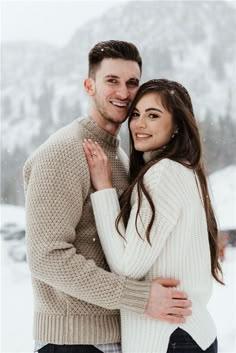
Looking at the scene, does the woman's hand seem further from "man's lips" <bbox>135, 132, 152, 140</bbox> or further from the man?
"man's lips" <bbox>135, 132, 152, 140</bbox>

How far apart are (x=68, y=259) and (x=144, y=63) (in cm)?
291

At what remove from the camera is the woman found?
1.26 meters

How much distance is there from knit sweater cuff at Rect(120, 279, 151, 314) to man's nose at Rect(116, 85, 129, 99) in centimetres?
54

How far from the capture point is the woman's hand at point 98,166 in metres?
1.34

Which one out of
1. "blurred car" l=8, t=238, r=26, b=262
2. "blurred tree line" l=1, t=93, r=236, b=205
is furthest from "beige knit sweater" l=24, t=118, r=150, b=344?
"blurred tree line" l=1, t=93, r=236, b=205

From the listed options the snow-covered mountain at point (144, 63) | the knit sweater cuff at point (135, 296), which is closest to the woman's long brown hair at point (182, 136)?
the knit sweater cuff at point (135, 296)

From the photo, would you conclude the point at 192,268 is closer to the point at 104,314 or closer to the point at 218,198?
the point at 104,314

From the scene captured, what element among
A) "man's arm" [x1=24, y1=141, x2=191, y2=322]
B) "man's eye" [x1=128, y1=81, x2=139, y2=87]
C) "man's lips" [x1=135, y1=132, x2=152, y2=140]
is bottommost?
"man's arm" [x1=24, y1=141, x2=191, y2=322]

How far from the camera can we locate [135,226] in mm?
1247

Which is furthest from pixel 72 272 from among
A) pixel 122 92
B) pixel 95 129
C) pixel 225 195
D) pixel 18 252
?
pixel 225 195

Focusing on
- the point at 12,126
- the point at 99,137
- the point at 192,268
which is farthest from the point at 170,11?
the point at 192,268

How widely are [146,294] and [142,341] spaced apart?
13cm

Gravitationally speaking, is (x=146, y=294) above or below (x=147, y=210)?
below

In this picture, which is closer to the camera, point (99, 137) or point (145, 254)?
point (145, 254)
